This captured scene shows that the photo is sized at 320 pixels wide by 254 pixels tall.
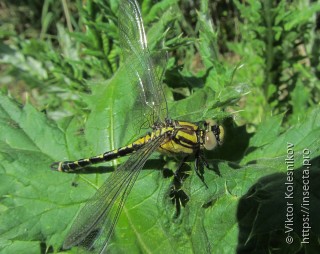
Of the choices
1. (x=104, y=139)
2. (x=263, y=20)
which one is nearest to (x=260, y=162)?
(x=104, y=139)

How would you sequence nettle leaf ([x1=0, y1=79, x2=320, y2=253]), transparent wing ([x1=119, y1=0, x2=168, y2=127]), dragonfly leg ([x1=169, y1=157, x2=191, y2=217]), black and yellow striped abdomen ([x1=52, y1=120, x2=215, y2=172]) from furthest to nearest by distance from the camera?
transparent wing ([x1=119, y1=0, x2=168, y2=127]), black and yellow striped abdomen ([x1=52, y1=120, x2=215, y2=172]), dragonfly leg ([x1=169, y1=157, x2=191, y2=217]), nettle leaf ([x1=0, y1=79, x2=320, y2=253])

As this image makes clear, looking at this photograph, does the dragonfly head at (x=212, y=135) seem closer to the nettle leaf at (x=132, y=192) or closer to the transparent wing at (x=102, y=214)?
the nettle leaf at (x=132, y=192)

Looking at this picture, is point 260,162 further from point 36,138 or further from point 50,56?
point 50,56

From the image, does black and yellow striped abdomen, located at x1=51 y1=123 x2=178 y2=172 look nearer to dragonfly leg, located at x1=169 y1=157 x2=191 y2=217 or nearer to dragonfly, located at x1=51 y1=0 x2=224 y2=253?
dragonfly, located at x1=51 y1=0 x2=224 y2=253

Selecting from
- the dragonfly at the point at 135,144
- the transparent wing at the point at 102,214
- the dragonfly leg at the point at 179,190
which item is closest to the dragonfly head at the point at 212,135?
the dragonfly at the point at 135,144

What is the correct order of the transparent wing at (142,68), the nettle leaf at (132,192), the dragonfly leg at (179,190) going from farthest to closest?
1. the transparent wing at (142,68)
2. the dragonfly leg at (179,190)
3. the nettle leaf at (132,192)

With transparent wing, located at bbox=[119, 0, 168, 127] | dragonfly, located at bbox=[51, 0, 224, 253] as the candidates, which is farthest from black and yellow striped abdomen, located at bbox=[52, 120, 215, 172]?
transparent wing, located at bbox=[119, 0, 168, 127]
